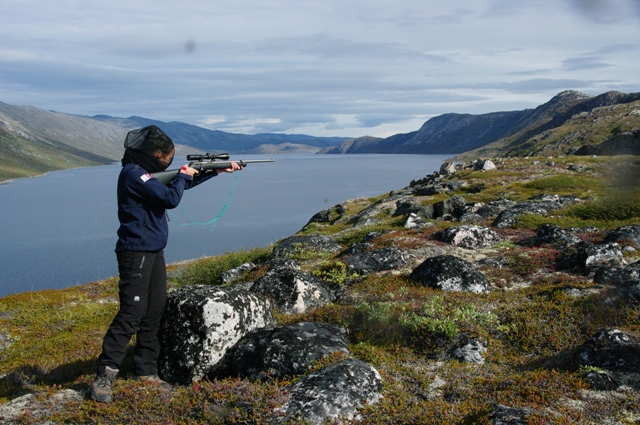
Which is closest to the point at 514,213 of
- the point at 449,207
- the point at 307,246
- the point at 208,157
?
the point at 449,207

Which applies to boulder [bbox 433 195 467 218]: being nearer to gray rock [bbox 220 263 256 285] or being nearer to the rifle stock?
gray rock [bbox 220 263 256 285]

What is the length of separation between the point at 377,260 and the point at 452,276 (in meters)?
3.75

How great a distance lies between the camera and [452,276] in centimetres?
1266

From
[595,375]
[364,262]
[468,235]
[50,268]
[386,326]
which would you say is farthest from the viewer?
Answer: [50,268]

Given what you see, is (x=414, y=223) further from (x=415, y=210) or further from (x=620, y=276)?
(x=620, y=276)

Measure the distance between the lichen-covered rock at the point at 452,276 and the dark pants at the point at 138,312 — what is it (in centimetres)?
685

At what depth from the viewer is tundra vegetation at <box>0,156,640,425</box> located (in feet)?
23.4

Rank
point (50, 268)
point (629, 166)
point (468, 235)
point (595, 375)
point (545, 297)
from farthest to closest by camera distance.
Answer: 1. point (50, 268)
2. point (468, 235)
3. point (545, 297)
4. point (595, 375)
5. point (629, 166)

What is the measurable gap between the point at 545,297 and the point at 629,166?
6515 millimetres

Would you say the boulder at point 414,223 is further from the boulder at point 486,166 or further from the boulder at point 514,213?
the boulder at point 486,166

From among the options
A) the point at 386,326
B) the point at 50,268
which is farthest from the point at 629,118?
the point at 386,326

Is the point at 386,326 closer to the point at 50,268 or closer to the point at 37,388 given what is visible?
the point at 37,388

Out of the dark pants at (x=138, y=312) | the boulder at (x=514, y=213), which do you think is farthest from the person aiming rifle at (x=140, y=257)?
the boulder at (x=514, y=213)

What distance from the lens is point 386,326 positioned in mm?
10258
